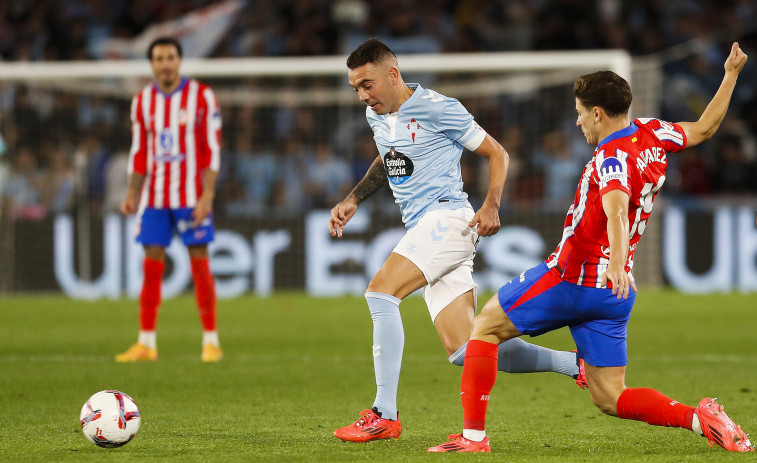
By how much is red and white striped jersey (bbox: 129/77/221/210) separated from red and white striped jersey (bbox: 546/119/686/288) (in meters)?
4.10

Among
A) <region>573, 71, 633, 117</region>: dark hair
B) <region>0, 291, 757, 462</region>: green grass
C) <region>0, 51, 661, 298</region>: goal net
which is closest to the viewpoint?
<region>573, 71, 633, 117</region>: dark hair

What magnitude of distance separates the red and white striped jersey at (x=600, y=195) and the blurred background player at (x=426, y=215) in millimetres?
613

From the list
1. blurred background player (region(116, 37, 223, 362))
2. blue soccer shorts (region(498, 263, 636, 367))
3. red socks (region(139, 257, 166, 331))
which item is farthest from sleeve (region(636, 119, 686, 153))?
red socks (region(139, 257, 166, 331))

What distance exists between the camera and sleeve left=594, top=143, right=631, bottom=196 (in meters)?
4.20

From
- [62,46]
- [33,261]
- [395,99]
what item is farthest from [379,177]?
[62,46]

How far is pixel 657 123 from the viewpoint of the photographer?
450 cm

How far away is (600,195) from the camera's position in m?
4.27

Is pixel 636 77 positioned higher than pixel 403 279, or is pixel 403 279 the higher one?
pixel 636 77

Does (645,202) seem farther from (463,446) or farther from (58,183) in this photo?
(58,183)

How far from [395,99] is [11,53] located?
1464 cm

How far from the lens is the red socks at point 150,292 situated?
26.6 feet

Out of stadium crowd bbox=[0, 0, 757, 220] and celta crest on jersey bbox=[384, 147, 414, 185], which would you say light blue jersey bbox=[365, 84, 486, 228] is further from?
stadium crowd bbox=[0, 0, 757, 220]

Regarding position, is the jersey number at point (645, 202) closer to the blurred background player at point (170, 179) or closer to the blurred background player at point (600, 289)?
the blurred background player at point (600, 289)

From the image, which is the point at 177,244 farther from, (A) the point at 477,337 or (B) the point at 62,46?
(A) the point at 477,337
